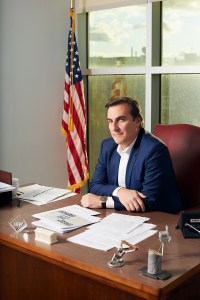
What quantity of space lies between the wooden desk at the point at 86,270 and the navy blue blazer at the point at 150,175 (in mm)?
219

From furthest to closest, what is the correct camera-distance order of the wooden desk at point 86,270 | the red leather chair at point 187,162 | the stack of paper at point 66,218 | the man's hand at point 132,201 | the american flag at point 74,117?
the american flag at point 74,117 < the red leather chair at point 187,162 < the man's hand at point 132,201 < the stack of paper at point 66,218 < the wooden desk at point 86,270

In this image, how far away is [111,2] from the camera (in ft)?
13.0

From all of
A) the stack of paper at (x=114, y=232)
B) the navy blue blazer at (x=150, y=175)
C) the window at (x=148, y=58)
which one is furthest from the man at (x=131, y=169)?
the window at (x=148, y=58)

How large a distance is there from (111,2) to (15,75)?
1.09m

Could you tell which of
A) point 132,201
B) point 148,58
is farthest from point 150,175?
point 148,58

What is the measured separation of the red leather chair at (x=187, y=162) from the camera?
2.62 metres

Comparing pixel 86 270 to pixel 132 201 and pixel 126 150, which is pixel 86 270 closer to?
pixel 132 201

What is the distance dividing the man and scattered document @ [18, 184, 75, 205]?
0.58 feet

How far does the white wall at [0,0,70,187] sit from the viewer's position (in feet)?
12.4

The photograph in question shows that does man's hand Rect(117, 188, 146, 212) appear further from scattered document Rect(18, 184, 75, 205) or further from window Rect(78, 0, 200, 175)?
window Rect(78, 0, 200, 175)

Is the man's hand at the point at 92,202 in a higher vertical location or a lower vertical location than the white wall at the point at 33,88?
lower

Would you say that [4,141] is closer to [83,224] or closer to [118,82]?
[118,82]

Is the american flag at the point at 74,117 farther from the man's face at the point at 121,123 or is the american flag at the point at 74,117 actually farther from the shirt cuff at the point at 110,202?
the shirt cuff at the point at 110,202

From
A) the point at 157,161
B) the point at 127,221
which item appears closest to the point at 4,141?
the point at 157,161
